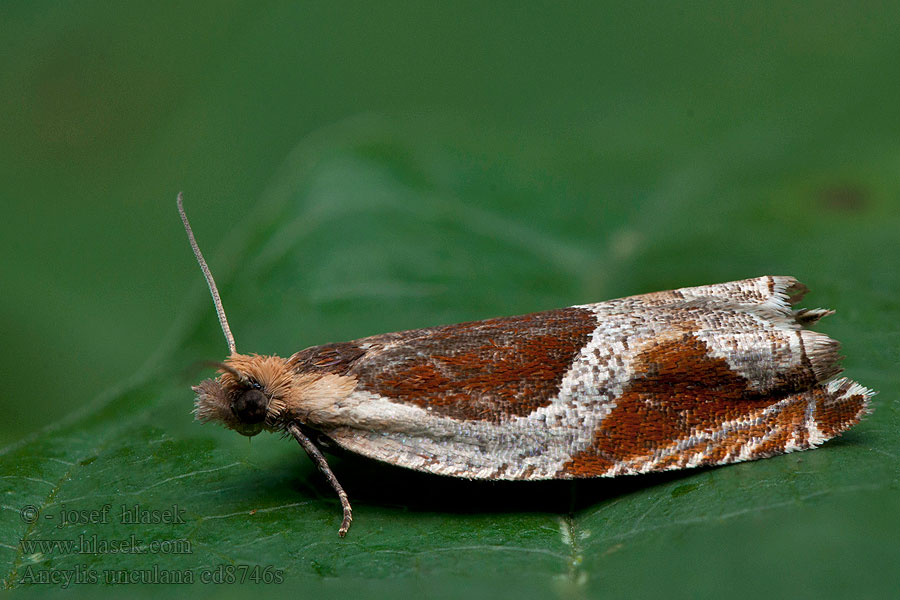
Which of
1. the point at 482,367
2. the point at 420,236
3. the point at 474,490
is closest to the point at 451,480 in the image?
the point at 474,490

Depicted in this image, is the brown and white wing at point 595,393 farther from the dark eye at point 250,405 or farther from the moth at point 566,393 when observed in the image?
the dark eye at point 250,405

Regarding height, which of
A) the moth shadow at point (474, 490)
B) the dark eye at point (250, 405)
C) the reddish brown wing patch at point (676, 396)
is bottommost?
the moth shadow at point (474, 490)

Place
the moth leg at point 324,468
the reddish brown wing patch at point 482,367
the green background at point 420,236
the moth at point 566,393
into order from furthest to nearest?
1. the reddish brown wing patch at point 482,367
2. the moth at point 566,393
3. the moth leg at point 324,468
4. the green background at point 420,236

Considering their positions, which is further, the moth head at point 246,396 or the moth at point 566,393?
the moth head at point 246,396

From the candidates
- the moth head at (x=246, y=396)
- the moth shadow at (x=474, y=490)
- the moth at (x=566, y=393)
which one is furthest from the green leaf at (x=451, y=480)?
the moth head at (x=246, y=396)

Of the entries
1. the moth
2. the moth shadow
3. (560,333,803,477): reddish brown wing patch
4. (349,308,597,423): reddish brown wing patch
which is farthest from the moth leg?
(560,333,803,477): reddish brown wing patch

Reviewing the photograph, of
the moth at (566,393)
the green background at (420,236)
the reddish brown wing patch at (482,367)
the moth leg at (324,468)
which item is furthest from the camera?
the reddish brown wing patch at (482,367)

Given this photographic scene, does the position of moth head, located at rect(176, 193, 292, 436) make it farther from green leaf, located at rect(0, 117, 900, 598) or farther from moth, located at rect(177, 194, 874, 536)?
green leaf, located at rect(0, 117, 900, 598)
